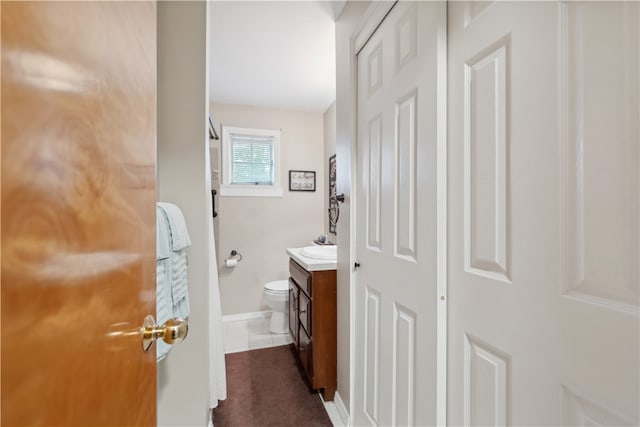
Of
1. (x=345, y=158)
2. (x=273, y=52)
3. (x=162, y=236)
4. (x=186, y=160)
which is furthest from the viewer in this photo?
(x=273, y=52)

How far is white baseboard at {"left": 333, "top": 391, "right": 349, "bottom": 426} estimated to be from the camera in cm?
158

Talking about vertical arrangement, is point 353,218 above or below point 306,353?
above

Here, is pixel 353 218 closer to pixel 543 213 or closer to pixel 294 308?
pixel 543 213

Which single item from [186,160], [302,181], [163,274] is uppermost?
[302,181]

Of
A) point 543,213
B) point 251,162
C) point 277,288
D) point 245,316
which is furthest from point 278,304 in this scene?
point 543,213

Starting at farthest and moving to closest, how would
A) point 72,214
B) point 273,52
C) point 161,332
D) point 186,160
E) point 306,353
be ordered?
1. point 273,52
2. point 306,353
3. point 186,160
4. point 161,332
5. point 72,214

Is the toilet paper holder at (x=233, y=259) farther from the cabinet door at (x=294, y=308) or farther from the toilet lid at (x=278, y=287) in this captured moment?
the cabinet door at (x=294, y=308)

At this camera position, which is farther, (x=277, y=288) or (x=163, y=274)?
(x=277, y=288)

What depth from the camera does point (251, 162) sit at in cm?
318

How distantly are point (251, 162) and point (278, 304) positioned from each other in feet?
5.29

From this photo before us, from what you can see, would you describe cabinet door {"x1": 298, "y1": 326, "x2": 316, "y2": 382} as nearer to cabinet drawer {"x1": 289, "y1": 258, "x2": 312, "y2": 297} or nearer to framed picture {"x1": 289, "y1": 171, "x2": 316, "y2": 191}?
cabinet drawer {"x1": 289, "y1": 258, "x2": 312, "y2": 297}

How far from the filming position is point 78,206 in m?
0.35

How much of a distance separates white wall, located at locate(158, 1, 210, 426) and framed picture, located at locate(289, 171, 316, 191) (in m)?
1.89

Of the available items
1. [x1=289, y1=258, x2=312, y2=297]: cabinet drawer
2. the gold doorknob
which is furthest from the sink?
the gold doorknob
